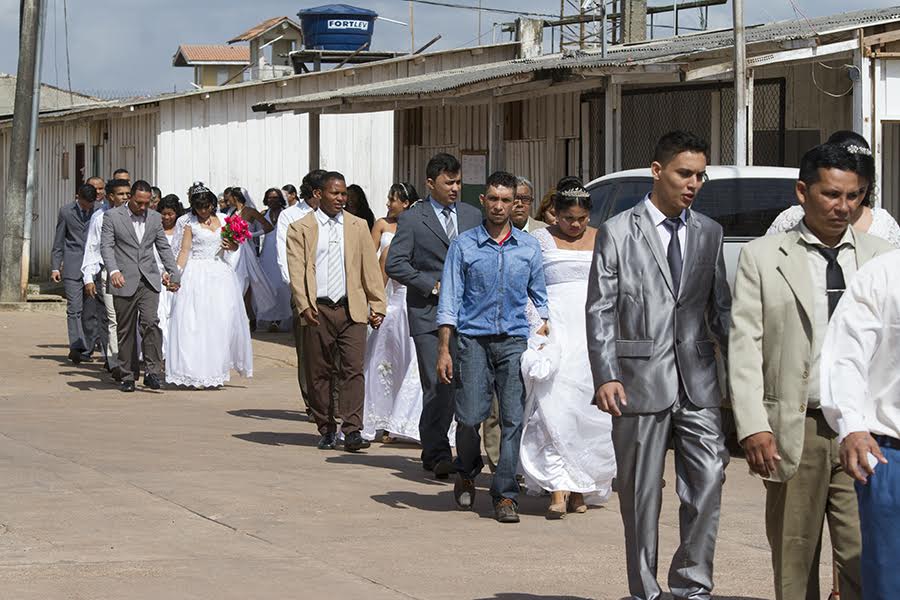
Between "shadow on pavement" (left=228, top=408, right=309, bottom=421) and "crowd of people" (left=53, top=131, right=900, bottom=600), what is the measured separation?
92 cm

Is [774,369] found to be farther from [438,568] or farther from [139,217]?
[139,217]

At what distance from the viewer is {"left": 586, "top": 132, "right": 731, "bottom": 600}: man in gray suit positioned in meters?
6.65

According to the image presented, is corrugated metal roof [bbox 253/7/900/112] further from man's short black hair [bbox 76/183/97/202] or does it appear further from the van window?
man's short black hair [bbox 76/183/97/202]

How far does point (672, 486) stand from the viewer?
1073cm

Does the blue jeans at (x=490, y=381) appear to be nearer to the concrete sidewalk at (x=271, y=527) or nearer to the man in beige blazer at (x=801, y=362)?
the concrete sidewalk at (x=271, y=527)

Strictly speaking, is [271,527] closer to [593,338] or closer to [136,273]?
[593,338]

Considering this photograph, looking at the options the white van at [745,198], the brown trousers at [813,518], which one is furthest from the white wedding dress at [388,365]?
the brown trousers at [813,518]

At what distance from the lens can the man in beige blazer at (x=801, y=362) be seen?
6004 millimetres

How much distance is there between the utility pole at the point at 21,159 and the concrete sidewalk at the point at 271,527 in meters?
13.9

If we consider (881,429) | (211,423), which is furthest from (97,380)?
(881,429)

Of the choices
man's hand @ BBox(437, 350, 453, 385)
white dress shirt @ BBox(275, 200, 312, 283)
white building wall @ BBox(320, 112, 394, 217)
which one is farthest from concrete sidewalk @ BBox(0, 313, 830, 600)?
white building wall @ BBox(320, 112, 394, 217)

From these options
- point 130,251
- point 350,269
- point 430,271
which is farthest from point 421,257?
point 130,251

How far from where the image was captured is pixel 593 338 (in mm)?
6711

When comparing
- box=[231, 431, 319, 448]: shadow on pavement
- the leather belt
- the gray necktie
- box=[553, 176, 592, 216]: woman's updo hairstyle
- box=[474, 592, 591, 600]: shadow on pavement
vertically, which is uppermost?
box=[553, 176, 592, 216]: woman's updo hairstyle
